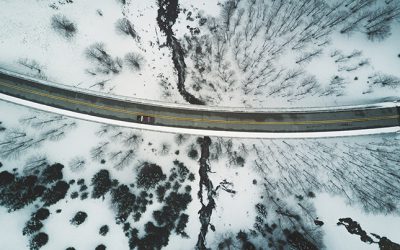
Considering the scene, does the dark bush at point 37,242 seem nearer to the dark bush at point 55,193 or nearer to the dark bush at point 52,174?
the dark bush at point 55,193

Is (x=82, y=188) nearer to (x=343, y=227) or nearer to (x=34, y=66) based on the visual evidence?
(x=34, y=66)

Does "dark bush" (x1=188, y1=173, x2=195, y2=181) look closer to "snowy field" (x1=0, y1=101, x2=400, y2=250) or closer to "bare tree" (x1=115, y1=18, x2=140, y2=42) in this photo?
"snowy field" (x1=0, y1=101, x2=400, y2=250)

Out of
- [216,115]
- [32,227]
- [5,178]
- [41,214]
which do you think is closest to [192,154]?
[216,115]

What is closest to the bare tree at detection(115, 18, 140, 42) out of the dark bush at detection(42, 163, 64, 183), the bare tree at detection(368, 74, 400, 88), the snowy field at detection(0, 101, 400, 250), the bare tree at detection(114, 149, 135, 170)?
the snowy field at detection(0, 101, 400, 250)

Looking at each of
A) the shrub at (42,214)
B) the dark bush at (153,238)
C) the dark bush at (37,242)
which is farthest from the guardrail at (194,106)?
the dark bush at (37,242)

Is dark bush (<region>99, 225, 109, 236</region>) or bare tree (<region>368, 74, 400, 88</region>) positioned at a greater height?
bare tree (<region>368, 74, 400, 88</region>)

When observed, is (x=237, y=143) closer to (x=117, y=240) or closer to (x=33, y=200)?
(x=117, y=240)
